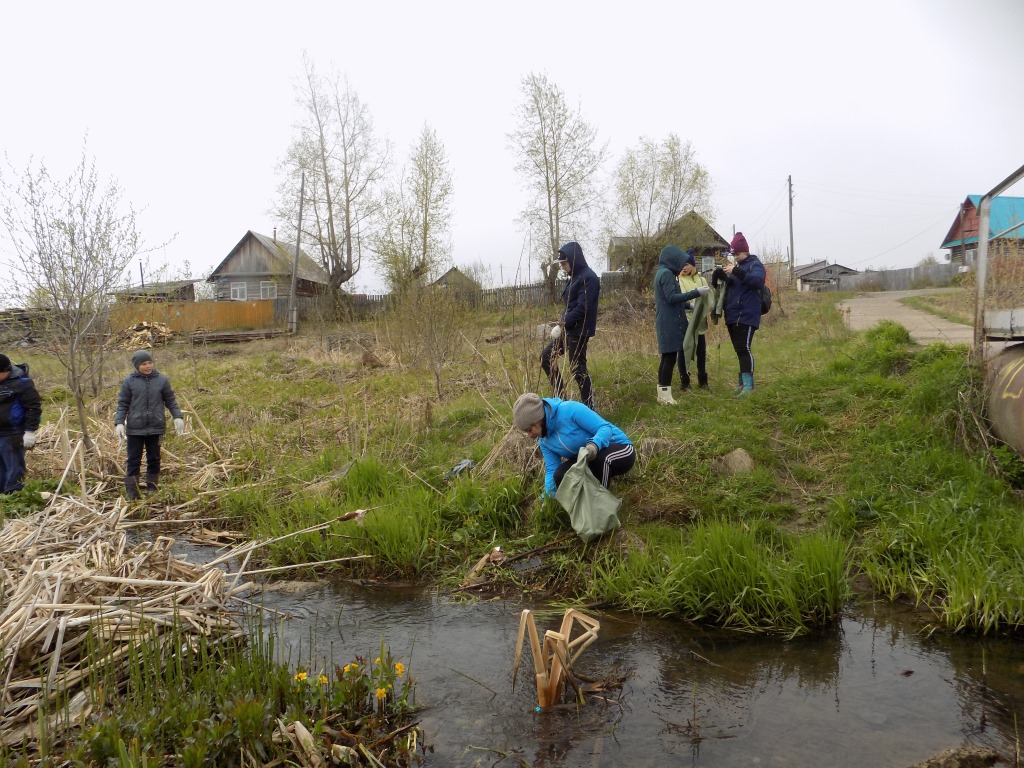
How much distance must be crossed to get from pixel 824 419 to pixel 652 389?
80.8 inches

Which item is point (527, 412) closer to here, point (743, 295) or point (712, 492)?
point (712, 492)

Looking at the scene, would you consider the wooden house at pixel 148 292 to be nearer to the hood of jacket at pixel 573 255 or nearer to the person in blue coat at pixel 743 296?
the hood of jacket at pixel 573 255

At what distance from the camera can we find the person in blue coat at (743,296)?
784cm

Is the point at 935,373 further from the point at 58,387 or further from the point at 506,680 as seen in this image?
the point at 58,387

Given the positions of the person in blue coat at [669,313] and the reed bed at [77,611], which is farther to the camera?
the person in blue coat at [669,313]

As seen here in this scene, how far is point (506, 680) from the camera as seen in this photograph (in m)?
4.16

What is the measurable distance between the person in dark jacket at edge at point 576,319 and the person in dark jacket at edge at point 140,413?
168 inches

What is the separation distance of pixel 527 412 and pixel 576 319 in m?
2.28

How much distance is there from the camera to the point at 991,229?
673 inches

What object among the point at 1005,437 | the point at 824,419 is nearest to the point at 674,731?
the point at 1005,437

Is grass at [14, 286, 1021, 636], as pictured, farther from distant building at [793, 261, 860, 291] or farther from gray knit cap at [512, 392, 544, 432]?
distant building at [793, 261, 860, 291]

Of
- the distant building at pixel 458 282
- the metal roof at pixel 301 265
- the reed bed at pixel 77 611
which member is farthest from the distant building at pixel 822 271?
the reed bed at pixel 77 611

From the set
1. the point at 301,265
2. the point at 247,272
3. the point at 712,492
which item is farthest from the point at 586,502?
the point at 247,272

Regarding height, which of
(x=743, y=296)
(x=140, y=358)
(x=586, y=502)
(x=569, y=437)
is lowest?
(x=586, y=502)
